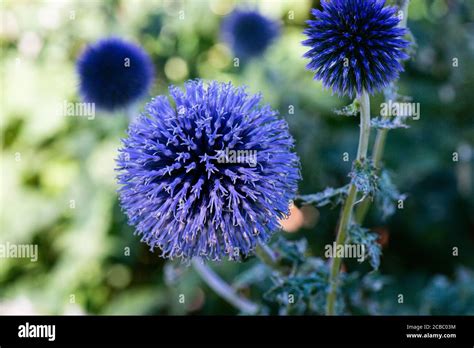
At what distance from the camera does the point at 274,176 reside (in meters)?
1.53

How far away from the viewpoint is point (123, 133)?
3498 mm

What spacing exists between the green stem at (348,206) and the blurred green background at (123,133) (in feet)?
3.71

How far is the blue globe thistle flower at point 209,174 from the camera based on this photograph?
4.96ft

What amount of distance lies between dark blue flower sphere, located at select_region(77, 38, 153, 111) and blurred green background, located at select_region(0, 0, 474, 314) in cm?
38

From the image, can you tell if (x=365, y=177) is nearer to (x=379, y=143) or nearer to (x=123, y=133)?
(x=379, y=143)

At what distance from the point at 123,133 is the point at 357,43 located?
7.54ft

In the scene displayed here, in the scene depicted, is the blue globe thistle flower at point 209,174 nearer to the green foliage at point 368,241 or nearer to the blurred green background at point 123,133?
the green foliage at point 368,241

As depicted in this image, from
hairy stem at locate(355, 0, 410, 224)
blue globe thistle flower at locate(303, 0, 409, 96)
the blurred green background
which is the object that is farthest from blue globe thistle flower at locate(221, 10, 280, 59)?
blue globe thistle flower at locate(303, 0, 409, 96)

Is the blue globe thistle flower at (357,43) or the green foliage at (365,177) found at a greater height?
the blue globe thistle flower at (357,43)

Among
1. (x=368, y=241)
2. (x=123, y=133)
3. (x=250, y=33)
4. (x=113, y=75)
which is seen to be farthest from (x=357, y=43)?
(x=123, y=133)

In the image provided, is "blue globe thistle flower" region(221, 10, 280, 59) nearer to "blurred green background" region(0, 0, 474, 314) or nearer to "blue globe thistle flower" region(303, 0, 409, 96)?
"blurred green background" region(0, 0, 474, 314)

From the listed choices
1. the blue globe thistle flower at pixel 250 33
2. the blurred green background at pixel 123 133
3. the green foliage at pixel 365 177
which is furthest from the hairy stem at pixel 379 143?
the blue globe thistle flower at pixel 250 33

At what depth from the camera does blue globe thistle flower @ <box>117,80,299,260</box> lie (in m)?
1.51
